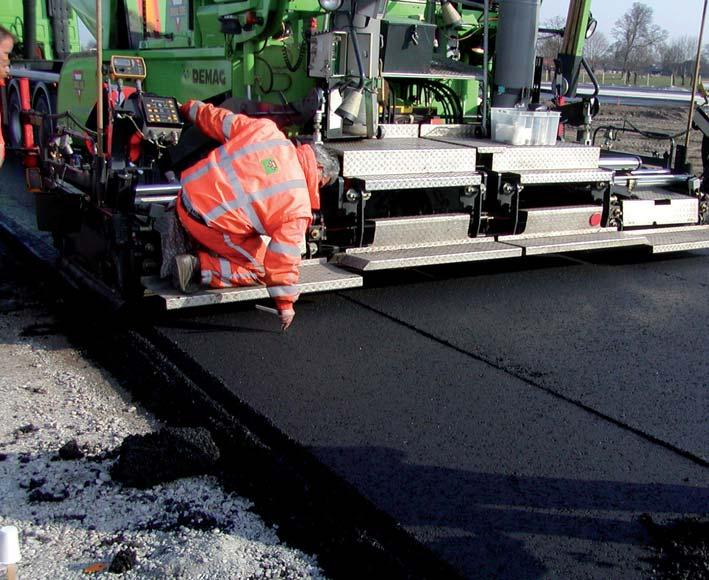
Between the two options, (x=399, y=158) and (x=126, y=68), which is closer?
(x=399, y=158)

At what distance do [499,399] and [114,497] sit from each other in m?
1.86

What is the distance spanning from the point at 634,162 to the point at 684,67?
1779 inches

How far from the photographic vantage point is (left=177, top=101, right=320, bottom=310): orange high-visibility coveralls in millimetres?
4699

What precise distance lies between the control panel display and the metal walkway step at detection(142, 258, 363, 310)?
1.44m

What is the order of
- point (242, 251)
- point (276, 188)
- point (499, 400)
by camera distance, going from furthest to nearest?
1. point (242, 251)
2. point (276, 188)
3. point (499, 400)

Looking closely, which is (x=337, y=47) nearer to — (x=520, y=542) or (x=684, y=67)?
(x=520, y=542)

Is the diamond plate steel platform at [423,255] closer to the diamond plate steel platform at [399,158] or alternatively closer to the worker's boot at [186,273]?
the diamond plate steel platform at [399,158]

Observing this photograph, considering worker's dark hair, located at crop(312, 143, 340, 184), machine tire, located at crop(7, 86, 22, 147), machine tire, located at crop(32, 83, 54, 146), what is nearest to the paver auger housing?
worker's dark hair, located at crop(312, 143, 340, 184)

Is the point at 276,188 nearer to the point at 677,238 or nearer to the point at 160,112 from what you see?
the point at 160,112

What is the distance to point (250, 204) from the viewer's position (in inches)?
191

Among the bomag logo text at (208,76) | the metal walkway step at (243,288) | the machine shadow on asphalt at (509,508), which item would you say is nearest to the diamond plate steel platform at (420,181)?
the metal walkway step at (243,288)

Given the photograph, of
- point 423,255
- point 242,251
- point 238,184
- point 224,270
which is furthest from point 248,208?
point 423,255

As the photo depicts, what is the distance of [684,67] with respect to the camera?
159 ft

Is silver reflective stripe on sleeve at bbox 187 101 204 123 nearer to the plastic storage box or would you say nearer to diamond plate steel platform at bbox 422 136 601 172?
diamond plate steel platform at bbox 422 136 601 172
